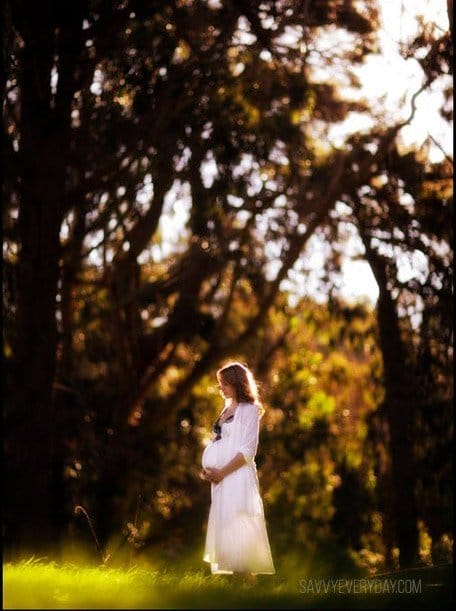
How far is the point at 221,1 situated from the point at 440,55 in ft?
11.4

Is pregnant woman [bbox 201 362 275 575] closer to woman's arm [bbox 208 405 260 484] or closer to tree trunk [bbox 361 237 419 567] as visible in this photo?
woman's arm [bbox 208 405 260 484]

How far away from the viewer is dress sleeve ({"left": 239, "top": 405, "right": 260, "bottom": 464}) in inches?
294

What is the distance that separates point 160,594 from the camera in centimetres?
612

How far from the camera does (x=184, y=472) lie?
767 inches

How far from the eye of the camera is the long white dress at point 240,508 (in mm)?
7496

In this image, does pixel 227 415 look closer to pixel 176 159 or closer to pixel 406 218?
pixel 176 159

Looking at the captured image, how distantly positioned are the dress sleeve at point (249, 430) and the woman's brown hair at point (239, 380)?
65mm

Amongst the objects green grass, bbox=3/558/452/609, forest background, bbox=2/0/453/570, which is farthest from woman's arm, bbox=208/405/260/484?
forest background, bbox=2/0/453/570

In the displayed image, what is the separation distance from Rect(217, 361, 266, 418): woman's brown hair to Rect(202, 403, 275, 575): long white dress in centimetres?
6

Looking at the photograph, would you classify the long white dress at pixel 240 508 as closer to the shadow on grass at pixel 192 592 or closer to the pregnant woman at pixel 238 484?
the pregnant woman at pixel 238 484

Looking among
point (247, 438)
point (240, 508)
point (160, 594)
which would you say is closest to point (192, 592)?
point (160, 594)

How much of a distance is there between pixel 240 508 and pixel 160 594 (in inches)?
59.8

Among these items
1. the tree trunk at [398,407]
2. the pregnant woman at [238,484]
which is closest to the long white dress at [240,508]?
the pregnant woman at [238,484]

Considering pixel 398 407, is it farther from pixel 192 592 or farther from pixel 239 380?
pixel 192 592
